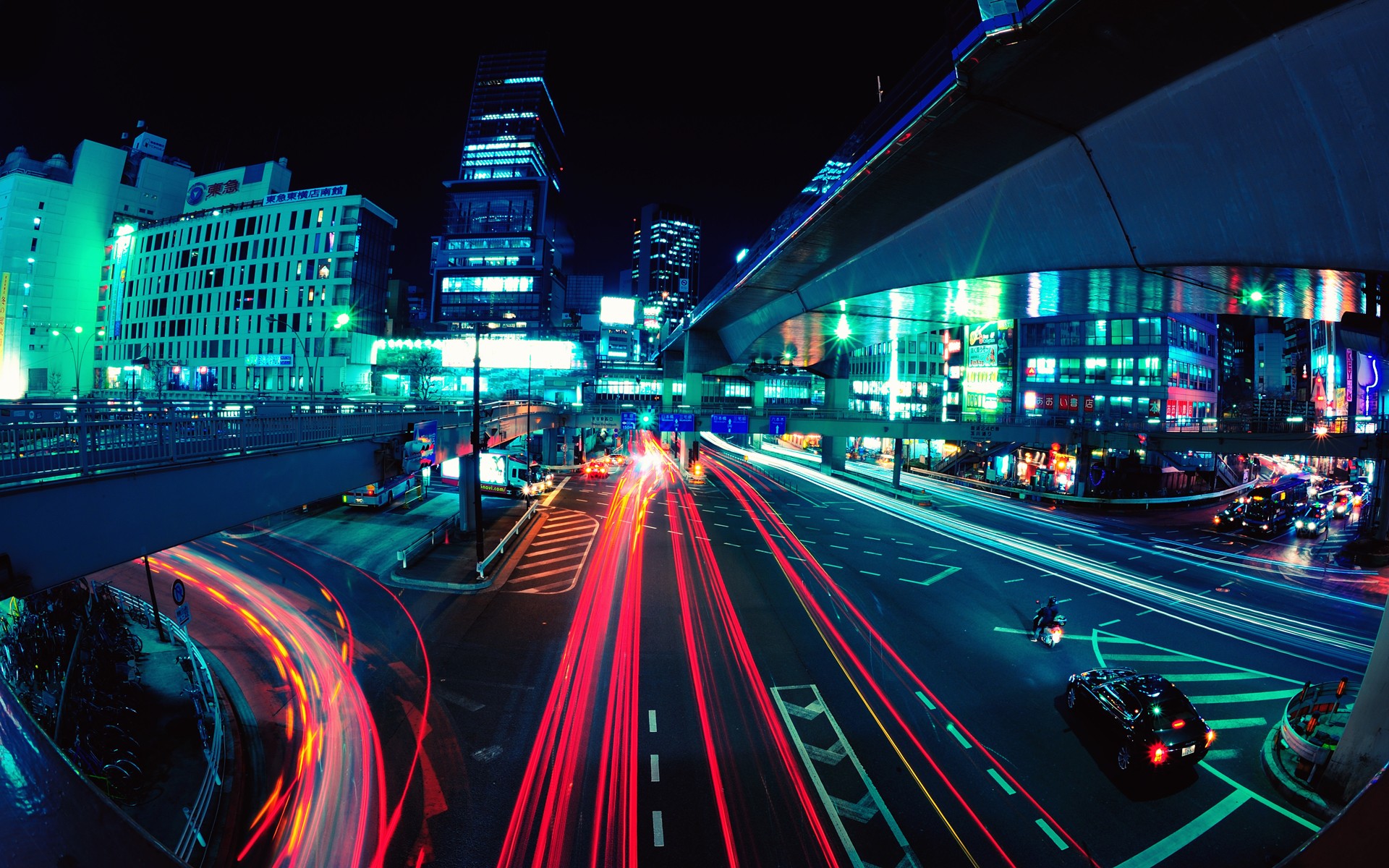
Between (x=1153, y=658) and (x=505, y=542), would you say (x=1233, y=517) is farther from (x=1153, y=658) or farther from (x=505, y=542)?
(x=505, y=542)

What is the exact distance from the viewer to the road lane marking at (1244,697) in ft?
42.4

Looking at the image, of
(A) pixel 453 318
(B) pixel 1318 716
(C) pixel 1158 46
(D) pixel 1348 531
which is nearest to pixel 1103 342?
(D) pixel 1348 531

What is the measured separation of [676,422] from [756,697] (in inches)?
1101

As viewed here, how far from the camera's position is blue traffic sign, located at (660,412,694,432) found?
39.6 m

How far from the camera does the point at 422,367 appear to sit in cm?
7156

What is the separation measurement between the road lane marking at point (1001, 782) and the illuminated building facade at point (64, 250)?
9048cm

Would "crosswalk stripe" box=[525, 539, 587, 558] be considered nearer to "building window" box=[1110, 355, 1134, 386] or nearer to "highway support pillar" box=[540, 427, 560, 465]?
"highway support pillar" box=[540, 427, 560, 465]

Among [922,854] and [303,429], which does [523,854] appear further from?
[303,429]

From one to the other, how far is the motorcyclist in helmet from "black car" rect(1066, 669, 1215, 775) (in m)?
4.12

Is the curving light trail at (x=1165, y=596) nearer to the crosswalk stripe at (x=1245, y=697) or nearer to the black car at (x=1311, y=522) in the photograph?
the crosswalk stripe at (x=1245, y=697)

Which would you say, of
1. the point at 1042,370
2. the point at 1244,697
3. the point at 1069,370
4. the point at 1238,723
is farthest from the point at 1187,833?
the point at 1042,370

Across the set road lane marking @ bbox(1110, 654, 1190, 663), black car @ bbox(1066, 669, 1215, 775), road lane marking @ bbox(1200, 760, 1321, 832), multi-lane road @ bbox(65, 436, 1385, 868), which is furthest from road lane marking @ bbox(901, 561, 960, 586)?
road lane marking @ bbox(1200, 760, 1321, 832)

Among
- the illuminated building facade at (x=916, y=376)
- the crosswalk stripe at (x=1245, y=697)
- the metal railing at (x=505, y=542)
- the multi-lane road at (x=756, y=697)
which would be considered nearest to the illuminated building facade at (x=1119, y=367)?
the illuminated building facade at (x=916, y=376)

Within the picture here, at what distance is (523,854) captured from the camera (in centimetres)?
823
